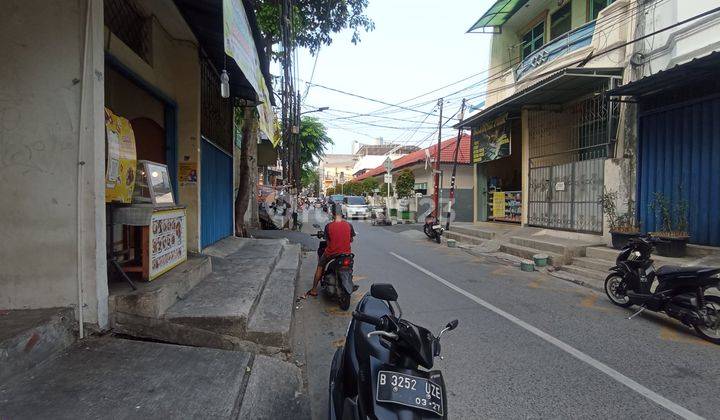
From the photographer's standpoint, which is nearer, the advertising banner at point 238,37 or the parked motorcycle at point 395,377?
the parked motorcycle at point 395,377

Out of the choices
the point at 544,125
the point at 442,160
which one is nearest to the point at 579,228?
the point at 544,125

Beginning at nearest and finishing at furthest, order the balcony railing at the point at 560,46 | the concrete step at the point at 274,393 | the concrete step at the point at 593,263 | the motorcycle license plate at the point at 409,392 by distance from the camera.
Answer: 1. the motorcycle license plate at the point at 409,392
2. the concrete step at the point at 274,393
3. the concrete step at the point at 593,263
4. the balcony railing at the point at 560,46

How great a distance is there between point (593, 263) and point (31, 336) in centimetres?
927

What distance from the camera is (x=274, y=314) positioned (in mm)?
4516

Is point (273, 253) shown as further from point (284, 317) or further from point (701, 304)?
point (701, 304)

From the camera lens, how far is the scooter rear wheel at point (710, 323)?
4.66 meters

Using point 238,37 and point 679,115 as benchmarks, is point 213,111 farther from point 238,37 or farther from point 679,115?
point 679,115

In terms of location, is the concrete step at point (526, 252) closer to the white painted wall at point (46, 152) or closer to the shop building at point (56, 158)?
the shop building at point (56, 158)

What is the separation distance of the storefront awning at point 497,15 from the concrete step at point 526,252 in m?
8.38

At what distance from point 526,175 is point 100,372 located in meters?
13.5

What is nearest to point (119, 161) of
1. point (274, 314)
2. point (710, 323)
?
point (274, 314)

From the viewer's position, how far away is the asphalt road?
3.27 m

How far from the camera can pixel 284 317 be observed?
14.5 feet

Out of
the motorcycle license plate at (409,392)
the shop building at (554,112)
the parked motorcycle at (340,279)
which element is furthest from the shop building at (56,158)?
the shop building at (554,112)
